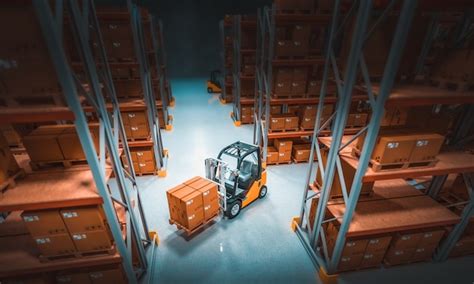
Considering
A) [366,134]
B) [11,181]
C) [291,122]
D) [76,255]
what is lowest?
[76,255]

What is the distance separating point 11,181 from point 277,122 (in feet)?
21.4

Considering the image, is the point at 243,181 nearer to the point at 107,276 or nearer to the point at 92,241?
the point at 107,276

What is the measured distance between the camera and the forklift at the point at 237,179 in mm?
5555

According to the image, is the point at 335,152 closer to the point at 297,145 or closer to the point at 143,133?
the point at 297,145

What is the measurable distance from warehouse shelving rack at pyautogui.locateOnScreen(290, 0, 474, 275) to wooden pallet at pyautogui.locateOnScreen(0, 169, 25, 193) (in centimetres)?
464

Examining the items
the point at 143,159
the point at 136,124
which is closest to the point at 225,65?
the point at 136,124

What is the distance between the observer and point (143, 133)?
23.4 feet

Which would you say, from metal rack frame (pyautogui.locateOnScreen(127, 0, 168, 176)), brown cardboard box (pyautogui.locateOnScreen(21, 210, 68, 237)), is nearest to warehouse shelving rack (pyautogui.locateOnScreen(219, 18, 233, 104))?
metal rack frame (pyautogui.locateOnScreen(127, 0, 168, 176))

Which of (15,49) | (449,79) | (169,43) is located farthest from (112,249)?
(169,43)

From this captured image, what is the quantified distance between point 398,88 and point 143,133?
21.3 feet

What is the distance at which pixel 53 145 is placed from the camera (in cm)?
330

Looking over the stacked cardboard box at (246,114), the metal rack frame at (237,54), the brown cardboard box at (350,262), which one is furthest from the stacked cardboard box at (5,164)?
the stacked cardboard box at (246,114)

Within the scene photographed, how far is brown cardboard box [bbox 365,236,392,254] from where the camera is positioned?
4.16 metres

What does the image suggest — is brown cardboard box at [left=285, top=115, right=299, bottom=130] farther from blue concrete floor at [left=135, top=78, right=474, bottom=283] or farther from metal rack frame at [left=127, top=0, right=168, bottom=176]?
metal rack frame at [left=127, top=0, right=168, bottom=176]
